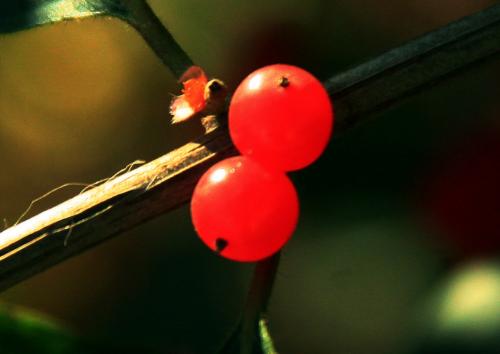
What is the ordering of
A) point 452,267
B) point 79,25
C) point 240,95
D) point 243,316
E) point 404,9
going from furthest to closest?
point 79,25 → point 404,9 → point 452,267 → point 243,316 → point 240,95

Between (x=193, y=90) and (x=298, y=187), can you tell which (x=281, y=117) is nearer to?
(x=193, y=90)

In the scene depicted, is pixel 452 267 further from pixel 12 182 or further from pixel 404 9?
pixel 12 182

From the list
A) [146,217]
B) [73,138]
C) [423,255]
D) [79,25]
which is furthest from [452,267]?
[79,25]

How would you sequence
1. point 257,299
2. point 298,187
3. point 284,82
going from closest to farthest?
point 284,82, point 257,299, point 298,187

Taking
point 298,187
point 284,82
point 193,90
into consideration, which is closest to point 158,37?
point 193,90

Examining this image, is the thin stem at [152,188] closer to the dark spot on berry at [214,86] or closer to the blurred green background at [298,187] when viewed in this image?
the dark spot on berry at [214,86]

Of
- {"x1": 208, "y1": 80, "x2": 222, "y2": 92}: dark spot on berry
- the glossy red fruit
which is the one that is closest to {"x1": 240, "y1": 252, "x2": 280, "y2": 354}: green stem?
the glossy red fruit

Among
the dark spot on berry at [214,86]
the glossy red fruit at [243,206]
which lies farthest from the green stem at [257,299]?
the dark spot on berry at [214,86]
